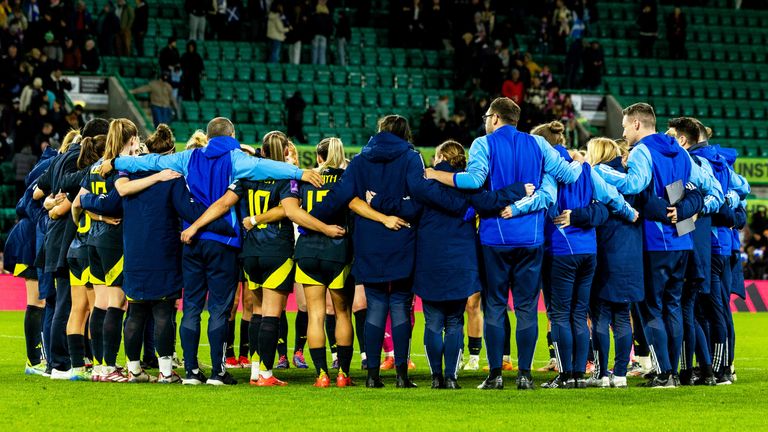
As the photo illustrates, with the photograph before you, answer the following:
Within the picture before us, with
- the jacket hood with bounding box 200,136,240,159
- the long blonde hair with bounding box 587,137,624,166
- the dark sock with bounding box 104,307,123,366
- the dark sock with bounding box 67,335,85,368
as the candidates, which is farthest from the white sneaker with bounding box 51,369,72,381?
the long blonde hair with bounding box 587,137,624,166

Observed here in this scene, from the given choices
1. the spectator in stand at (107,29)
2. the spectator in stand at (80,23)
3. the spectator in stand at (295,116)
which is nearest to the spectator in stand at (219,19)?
the spectator in stand at (107,29)

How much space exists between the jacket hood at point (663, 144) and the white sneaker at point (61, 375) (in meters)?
5.12

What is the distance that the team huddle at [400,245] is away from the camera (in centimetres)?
1012

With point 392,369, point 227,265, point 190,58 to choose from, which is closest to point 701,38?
point 190,58

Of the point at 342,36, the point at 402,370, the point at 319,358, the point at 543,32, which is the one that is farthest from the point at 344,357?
the point at 543,32

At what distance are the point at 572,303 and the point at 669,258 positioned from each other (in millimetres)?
893

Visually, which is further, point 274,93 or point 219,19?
point 219,19

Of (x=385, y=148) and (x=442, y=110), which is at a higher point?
(x=442, y=110)

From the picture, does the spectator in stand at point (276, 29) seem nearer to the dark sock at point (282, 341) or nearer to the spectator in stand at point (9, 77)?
the spectator in stand at point (9, 77)

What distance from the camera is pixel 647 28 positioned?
104 ft

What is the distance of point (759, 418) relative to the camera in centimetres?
870

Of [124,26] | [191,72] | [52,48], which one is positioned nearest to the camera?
[52,48]

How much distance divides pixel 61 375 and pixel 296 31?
17730 millimetres

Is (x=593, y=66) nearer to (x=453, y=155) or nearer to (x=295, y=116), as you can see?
(x=295, y=116)
